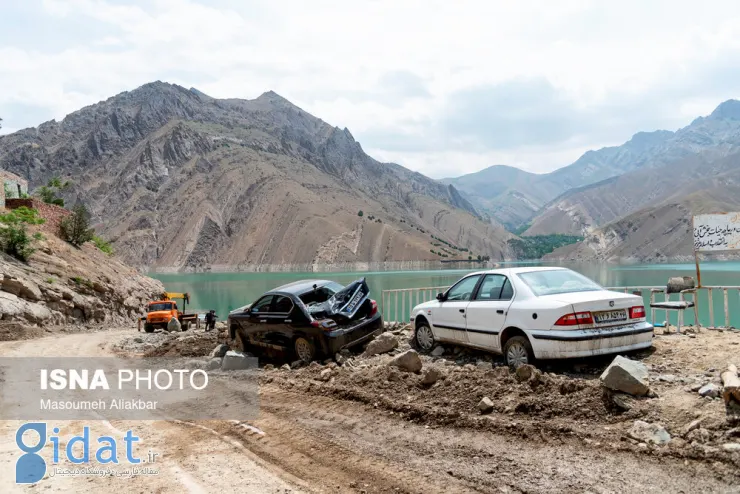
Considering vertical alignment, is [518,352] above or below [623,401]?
above

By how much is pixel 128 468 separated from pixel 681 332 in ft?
29.4

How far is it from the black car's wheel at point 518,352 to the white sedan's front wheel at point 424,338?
217 centimetres

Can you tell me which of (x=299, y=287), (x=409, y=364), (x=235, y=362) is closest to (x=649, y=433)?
(x=409, y=364)

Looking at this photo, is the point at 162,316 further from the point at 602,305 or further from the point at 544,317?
the point at 602,305

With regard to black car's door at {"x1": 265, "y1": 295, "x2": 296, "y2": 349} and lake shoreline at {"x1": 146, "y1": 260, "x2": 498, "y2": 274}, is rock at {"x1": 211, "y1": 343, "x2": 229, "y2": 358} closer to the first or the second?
black car's door at {"x1": 265, "y1": 295, "x2": 296, "y2": 349}

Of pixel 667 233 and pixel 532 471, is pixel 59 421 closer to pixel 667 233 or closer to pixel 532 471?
pixel 532 471

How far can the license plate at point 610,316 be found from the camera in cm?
680

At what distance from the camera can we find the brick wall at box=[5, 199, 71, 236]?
90.3 feet

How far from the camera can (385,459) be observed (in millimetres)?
5027

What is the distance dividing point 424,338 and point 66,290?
18.4 meters

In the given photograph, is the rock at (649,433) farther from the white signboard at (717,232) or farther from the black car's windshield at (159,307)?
the black car's windshield at (159,307)

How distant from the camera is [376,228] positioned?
5625 inches

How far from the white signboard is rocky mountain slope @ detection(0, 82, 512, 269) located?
123191 millimetres

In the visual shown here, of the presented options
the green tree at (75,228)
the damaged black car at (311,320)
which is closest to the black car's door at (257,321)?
the damaged black car at (311,320)
